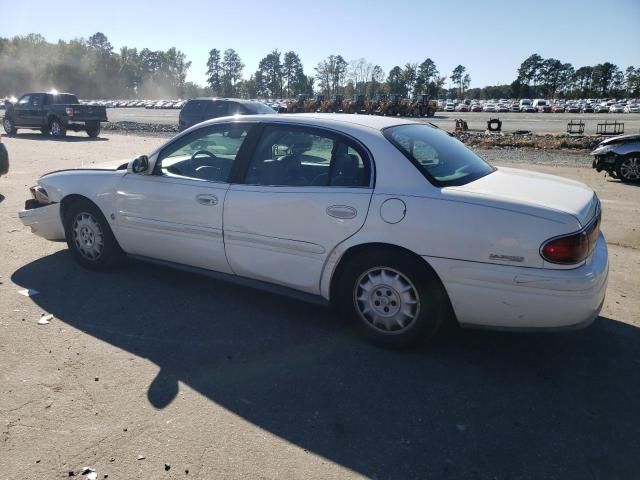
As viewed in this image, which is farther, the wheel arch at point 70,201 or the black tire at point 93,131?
the black tire at point 93,131

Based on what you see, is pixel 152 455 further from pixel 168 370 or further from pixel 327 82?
pixel 327 82

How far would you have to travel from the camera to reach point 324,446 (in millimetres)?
2648

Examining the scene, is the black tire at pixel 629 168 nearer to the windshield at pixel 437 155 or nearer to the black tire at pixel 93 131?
the windshield at pixel 437 155

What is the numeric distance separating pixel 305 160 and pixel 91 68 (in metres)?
150

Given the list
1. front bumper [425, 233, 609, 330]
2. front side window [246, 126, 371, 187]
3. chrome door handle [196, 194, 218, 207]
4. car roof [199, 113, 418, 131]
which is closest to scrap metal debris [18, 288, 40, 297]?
chrome door handle [196, 194, 218, 207]

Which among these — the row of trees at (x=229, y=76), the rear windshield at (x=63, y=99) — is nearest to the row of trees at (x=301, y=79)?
the row of trees at (x=229, y=76)

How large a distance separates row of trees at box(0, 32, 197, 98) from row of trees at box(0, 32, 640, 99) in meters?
0.22

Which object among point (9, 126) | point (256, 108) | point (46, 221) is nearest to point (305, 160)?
point (46, 221)

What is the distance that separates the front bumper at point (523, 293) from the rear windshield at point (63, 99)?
22695 mm

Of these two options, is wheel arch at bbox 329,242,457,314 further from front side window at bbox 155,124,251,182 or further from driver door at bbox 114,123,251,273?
front side window at bbox 155,124,251,182

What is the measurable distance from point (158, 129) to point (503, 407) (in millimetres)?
27076

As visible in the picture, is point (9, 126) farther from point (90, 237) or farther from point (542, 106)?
point (542, 106)

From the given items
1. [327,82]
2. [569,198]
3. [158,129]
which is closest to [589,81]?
[327,82]

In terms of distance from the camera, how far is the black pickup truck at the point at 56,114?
21.2m
